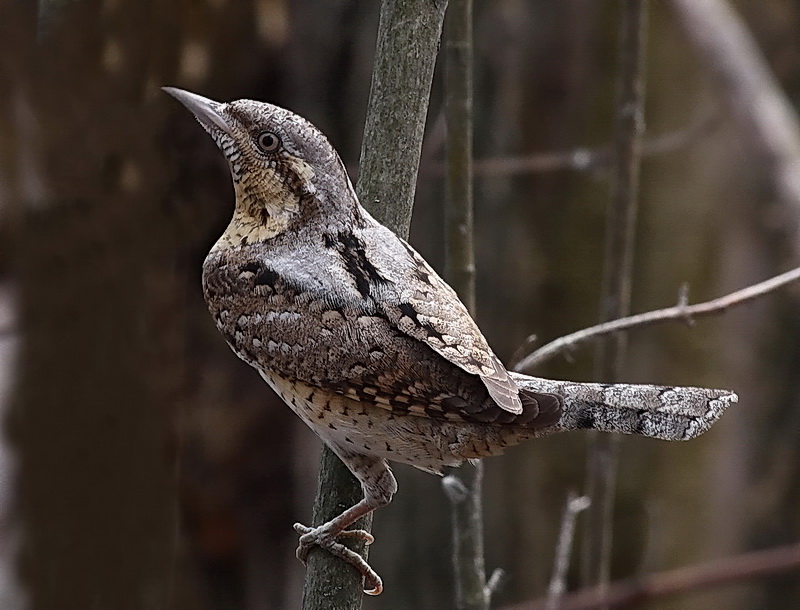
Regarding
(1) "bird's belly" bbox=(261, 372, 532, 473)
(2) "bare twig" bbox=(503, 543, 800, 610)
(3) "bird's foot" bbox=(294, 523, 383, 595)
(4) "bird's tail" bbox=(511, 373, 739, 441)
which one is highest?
(4) "bird's tail" bbox=(511, 373, 739, 441)

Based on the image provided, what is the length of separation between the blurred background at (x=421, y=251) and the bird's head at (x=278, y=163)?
16 cm

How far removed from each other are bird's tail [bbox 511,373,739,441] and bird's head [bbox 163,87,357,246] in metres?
0.69

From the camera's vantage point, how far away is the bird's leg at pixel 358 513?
230 centimetres

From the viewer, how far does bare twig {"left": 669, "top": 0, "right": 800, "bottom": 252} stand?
2451 millimetres

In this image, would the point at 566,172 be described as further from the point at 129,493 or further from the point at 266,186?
the point at 129,493

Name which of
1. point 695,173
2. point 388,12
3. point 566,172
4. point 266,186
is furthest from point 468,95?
point 695,173

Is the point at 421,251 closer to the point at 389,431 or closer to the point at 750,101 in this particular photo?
the point at 750,101

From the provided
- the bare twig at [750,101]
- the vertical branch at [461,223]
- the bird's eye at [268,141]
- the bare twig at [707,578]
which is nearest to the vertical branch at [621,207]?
the bare twig at [707,578]

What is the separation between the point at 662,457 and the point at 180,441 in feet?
13.4

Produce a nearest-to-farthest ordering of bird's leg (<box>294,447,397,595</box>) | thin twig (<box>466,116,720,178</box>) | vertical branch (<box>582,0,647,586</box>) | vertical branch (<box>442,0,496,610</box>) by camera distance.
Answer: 1. bird's leg (<box>294,447,397,595</box>)
2. vertical branch (<box>442,0,496,610</box>)
3. vertical branch (<box>582,0,647,586</box>)
4. thin twig (<box>466,116,720,178</box>)

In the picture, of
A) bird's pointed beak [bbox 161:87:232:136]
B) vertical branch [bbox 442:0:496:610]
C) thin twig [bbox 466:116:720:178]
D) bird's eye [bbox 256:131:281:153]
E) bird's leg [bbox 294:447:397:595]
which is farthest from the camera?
thin twig [bbox 466:116:720:178]

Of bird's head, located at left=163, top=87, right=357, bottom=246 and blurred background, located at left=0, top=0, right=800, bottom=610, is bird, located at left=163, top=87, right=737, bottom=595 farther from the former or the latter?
blurred background, located at left=0, top=0, right=800, bottom=610

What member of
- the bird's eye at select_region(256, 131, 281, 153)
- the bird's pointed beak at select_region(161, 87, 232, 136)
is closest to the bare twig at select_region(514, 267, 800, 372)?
the bird's eye at select_region(256, 131, 281, 153)

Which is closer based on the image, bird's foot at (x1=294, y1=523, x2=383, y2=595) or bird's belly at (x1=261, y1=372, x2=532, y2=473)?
bird's foot at (x1=294, y1=523, x2=383, y2=595)
